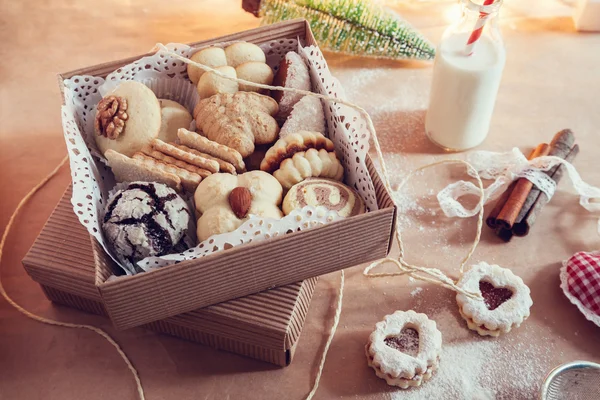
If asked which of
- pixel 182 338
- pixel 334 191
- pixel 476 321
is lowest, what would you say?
A: pixel 182 338

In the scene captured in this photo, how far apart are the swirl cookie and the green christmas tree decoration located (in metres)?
0.66

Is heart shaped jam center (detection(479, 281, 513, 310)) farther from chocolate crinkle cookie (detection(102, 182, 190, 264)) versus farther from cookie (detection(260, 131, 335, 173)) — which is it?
chocolate crinkle cookie (detection(102, 182, 190, 264))

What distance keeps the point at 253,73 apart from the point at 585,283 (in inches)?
30.0

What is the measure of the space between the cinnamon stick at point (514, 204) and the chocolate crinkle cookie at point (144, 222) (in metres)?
0.64

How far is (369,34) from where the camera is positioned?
1598 millimetres

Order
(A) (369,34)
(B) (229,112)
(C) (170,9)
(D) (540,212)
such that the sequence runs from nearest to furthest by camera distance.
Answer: (B) (229,112)
(D) (540,212)
(A) (369,34)
(C) (170,9)

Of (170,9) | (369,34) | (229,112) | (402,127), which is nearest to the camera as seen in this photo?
(229,112)

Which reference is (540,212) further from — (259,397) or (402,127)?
(259,397)

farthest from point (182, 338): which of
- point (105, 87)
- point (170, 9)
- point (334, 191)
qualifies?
point (170, 9)

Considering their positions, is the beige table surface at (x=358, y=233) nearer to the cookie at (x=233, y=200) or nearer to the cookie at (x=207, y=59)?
the cookie at (x=233, y=200)

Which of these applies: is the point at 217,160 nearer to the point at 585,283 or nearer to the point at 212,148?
the point at 212,148

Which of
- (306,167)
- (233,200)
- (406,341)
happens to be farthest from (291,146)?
(406,341)

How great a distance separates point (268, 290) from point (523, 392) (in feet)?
1.53

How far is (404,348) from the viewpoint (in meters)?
1.04
